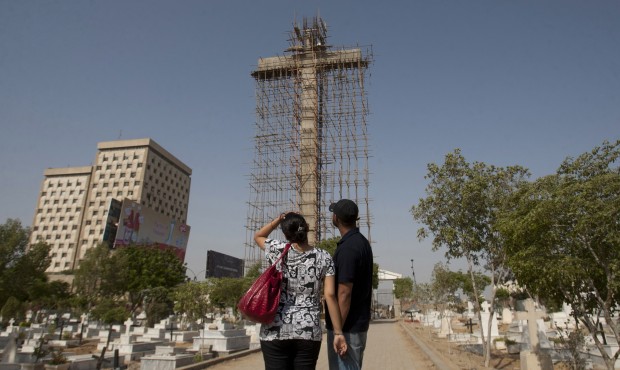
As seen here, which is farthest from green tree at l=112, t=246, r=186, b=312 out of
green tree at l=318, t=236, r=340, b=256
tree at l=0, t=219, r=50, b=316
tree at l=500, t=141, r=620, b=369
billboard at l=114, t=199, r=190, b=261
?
tree at l=500, t=141, r=620, b=369

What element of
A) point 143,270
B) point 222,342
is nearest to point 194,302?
point 222,342

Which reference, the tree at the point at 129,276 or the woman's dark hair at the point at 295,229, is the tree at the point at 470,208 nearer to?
the woman's dark hair at the point at 295,229

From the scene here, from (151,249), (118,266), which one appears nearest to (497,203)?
(118,266)

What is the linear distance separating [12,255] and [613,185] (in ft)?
86.1

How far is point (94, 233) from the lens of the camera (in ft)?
249

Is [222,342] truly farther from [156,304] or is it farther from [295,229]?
[156,304]

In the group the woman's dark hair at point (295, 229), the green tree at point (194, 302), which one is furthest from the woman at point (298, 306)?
the green tree at point (194, 302)

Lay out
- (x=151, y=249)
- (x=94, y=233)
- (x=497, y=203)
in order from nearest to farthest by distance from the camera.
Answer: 1. (x=497, y=203)
2. (x=151, y=249)
3. (x=94, y=233)

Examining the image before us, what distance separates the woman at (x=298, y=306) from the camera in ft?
9.80

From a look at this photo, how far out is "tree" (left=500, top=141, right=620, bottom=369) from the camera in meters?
7.71

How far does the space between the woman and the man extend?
0.25 ft

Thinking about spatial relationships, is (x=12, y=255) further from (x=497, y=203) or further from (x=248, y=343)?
(x=497, y=203)

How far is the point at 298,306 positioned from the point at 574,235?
7.13m

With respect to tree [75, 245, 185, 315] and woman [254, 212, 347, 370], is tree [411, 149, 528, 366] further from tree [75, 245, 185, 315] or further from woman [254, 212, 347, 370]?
tree [75, 245, 185, 315]
